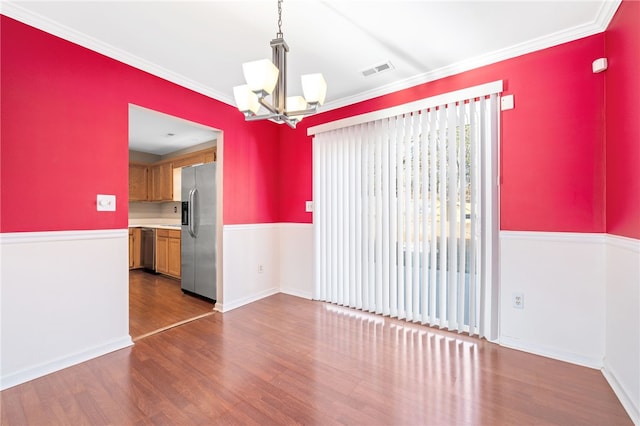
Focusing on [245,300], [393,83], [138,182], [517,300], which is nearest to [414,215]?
[517,300]

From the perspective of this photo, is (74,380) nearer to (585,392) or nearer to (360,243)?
(360,243)

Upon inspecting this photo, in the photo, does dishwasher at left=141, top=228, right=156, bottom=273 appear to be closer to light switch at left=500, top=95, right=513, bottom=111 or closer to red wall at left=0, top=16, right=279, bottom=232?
red wall at left=0, top=16, right=279, bottom=232

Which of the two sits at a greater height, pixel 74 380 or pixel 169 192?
pixel 169 192

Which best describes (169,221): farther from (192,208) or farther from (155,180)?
(192,208)

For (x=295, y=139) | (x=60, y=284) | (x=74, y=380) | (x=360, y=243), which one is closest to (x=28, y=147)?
(x=60, y=284)

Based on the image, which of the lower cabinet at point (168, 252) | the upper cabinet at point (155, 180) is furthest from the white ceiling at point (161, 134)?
the lower cabinet at point (168, 252)

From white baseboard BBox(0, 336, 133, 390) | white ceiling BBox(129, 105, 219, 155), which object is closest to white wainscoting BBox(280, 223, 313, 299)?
white ceiling BBox(129, 105, 219, 155)

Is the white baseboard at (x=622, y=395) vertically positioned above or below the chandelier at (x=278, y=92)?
below

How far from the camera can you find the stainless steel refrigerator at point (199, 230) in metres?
3.57

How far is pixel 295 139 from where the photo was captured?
395 centimetres

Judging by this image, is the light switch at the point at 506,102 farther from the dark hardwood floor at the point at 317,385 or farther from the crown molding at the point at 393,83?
the dark hardwood floor at the point at 317,385

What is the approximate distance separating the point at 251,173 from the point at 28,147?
2.09 metres

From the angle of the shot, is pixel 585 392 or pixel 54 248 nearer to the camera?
pixel 585 392

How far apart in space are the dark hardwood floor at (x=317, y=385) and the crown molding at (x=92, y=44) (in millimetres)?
2488
